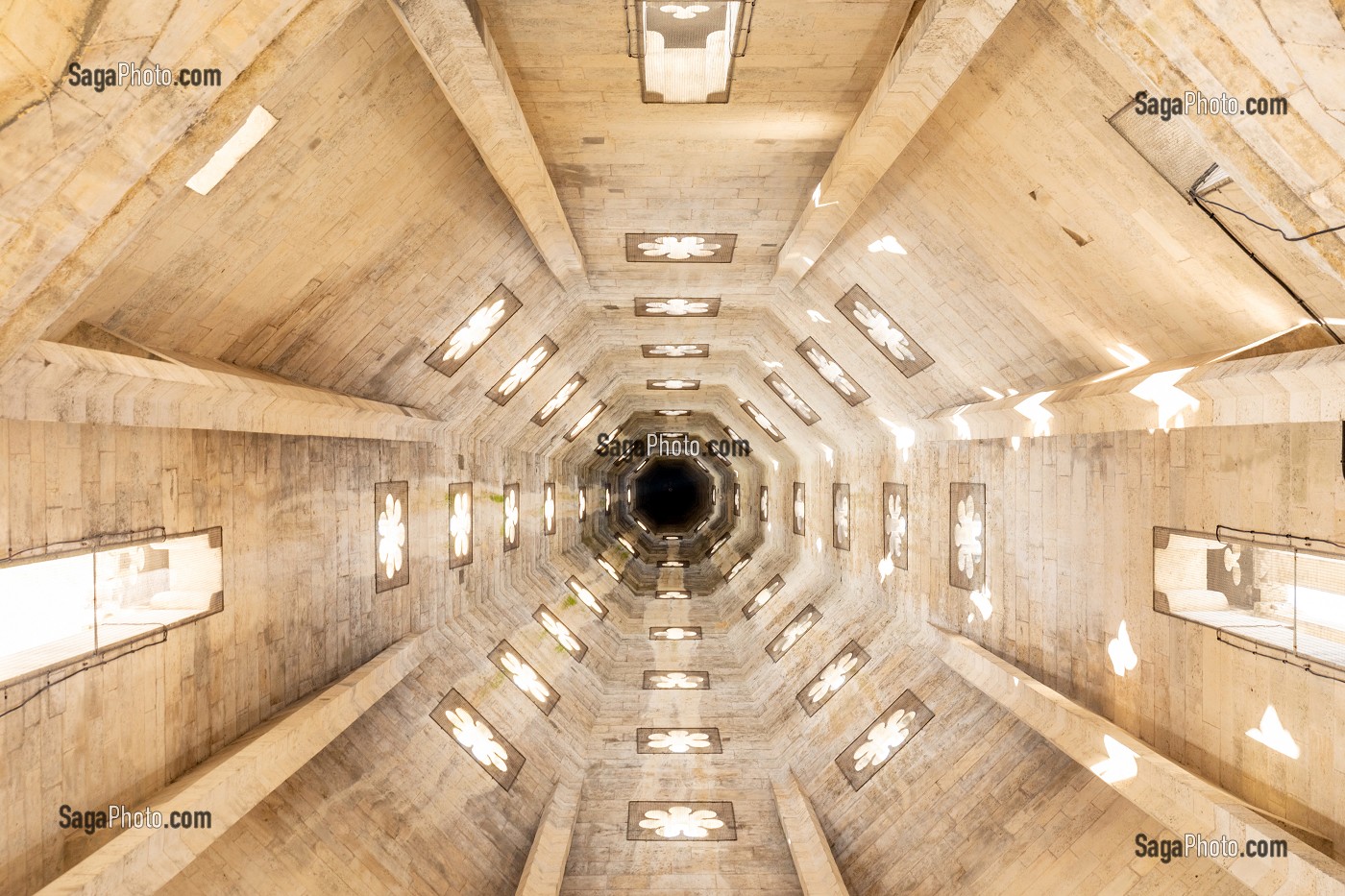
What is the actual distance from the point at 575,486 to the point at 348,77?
2117cm

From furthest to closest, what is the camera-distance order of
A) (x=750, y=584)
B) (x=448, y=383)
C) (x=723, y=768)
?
1. (x=750, y=584)
2. (x=723, y=768)
3. (x=448, y=383)

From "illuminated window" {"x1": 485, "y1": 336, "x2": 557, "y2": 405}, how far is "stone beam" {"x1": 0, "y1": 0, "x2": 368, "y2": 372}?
9313mm

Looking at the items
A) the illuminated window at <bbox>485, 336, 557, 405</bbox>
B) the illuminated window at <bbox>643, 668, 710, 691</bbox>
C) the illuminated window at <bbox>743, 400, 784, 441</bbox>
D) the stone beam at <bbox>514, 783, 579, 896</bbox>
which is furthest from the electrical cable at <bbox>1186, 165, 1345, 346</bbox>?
the illuminated window at <bbox>743, 400, 784, 441</bbox>

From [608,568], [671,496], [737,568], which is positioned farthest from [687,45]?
[671,496]

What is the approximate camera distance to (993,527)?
11.4 m

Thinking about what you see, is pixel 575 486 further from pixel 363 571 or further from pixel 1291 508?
pixel 1291 508

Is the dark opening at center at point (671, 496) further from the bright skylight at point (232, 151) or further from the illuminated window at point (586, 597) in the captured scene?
the bright skylight at point (232, 151)

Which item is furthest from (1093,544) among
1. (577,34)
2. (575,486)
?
(575,486)

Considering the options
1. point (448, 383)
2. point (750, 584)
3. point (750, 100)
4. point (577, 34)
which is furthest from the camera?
point (750, 584)

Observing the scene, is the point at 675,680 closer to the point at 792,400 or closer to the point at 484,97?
the point at 792,400

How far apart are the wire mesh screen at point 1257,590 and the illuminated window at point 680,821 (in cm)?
715

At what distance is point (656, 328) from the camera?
15688 millimetres

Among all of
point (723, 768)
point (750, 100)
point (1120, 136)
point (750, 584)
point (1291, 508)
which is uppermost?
point (750, 100)

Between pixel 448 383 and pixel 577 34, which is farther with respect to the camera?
pixel 448 383
